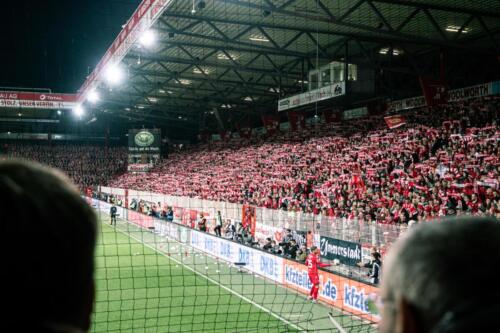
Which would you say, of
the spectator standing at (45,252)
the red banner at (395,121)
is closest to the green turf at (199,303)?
the spectator standing at (45,252)

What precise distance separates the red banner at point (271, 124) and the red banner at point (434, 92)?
1822 cm

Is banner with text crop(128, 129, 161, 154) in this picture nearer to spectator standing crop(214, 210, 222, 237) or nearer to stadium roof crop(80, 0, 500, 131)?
stadium roof crop(80, 0, 500, 131)

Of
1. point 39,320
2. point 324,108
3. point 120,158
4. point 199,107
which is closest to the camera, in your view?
point 39,320

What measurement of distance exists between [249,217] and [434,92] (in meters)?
10.7

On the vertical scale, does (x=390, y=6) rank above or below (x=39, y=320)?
above

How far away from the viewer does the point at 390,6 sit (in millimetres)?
19484

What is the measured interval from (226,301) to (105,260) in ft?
27.3

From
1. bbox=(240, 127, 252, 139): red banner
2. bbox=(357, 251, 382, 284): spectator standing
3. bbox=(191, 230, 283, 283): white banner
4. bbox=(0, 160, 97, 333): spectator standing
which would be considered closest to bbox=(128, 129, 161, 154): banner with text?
bbox=(240, 127, 252, 139): red banner

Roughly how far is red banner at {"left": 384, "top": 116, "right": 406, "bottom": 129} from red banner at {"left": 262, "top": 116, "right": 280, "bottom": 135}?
17.1m

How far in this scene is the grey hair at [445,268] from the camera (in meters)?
0.78

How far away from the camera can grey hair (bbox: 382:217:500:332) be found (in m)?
0.78

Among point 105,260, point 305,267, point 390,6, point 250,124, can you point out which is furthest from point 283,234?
point 250,124

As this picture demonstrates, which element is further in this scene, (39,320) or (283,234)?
(283,234)

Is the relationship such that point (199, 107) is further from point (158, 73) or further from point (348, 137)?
point (348, 137)
